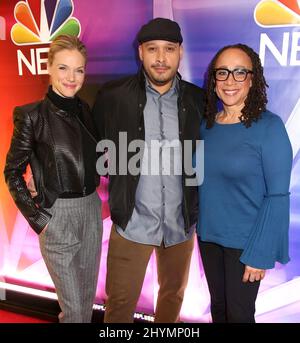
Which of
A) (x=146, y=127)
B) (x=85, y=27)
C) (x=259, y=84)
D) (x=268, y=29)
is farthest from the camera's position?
(x=85, y=27)

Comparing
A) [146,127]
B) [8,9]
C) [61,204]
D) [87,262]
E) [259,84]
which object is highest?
[8,9]

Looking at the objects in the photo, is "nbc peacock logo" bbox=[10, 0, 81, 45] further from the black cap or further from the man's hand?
the man's hand

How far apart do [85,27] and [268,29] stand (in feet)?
4.11

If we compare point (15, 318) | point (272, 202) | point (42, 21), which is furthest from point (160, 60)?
point (15, 318)

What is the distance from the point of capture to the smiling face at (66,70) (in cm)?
174

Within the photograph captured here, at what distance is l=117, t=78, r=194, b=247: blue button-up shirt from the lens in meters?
1.92

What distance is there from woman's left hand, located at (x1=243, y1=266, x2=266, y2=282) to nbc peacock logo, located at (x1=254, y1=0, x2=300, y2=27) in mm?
1455

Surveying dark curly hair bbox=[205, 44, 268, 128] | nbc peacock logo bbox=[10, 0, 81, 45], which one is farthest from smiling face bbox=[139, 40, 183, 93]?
nbc peacock logo bbox=[10, 0, 81, 45]

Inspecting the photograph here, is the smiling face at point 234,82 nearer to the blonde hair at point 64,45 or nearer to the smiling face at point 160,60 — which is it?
the smiling face at point 160,60

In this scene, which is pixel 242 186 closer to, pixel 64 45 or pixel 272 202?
pixel 272 202

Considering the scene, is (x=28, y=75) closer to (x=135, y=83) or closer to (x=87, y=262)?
(x=135, y=83)

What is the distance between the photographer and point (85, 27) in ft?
7.92

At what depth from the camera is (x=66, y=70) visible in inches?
69.0
